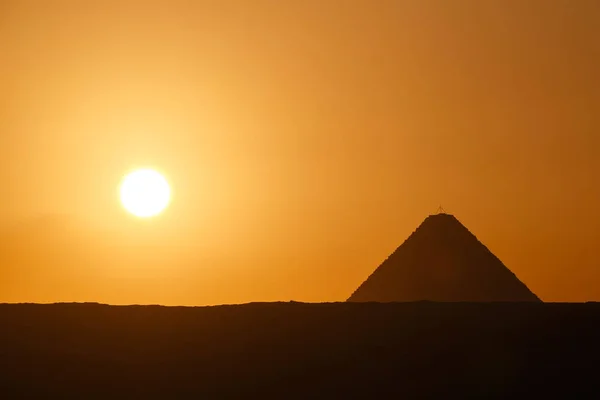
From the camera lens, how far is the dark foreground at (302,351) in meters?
17.0

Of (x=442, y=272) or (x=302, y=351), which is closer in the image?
(x=302, y=351)

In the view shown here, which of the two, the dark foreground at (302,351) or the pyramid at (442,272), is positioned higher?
the pyramid at (442,272)

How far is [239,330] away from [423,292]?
26283 mm

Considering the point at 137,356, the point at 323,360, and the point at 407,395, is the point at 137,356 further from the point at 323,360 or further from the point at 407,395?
the point at 407,395

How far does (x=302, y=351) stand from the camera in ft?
59.5

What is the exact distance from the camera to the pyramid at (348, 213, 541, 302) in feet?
146

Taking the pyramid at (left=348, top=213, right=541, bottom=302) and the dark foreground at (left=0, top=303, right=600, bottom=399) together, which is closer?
the dark foreground at (left=0, top=303, right=600, bottom=399)

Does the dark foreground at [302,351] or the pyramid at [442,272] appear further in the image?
the pyramid at [442,272]

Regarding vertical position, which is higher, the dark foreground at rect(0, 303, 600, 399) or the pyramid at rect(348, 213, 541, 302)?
the pyramid at rect(348, 213, 541, 302)

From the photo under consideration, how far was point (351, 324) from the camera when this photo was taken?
19.1 metres

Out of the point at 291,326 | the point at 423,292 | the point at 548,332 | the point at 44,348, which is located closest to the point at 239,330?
the point at 291,326

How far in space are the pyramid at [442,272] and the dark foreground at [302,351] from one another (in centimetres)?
2424

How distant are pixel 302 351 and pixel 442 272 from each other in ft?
92.7

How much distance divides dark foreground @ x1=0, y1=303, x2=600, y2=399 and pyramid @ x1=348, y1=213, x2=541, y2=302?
24242mm
